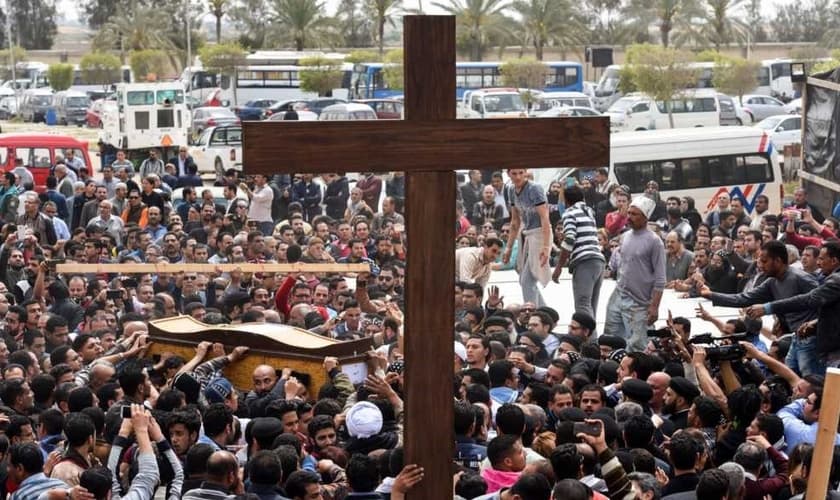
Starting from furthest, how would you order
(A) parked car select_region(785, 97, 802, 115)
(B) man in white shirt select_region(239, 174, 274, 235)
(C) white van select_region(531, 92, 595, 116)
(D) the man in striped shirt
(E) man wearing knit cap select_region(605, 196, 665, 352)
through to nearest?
(A) parked car select_region(785, 97, 802, 115) < (C) white van select_region(531, 92, 595, 116) < (B) man in white shirt select_region(239, 174, 274, 235) < (D) the man in striped shirt < (E) man wearing knit cap select_region(605, 196, 665, 352)

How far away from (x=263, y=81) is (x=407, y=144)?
50.1m

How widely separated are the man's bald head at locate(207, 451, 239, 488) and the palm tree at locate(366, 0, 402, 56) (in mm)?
59202

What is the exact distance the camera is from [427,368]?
5906 mm

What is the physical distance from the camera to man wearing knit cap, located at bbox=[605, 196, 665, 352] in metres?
11.9

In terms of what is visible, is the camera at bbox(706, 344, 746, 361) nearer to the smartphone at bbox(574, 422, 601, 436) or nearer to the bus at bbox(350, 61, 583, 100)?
the smartphone at bbox(574, 422, 601, 436)

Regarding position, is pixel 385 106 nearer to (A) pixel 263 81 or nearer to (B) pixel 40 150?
A: (A) pixel 263 81

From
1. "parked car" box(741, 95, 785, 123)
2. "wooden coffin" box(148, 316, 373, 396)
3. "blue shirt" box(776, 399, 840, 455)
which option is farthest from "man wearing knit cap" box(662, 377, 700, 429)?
"parked car" box(741, 95, 785, 123)

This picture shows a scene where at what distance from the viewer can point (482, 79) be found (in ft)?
172

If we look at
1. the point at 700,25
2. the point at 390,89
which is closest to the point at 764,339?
the point at 390,89

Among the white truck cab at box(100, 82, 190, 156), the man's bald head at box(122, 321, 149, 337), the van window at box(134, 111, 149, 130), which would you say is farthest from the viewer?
the van window at box(134, 111, 149, 130)

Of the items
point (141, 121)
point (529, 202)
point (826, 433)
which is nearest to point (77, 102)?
point (141, 121)

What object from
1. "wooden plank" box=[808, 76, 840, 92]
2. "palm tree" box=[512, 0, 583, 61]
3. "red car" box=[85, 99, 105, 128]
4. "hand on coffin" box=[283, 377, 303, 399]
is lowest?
"hand on coffin" box=[283, 377, 303, 399]

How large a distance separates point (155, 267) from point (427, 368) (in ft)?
30.0

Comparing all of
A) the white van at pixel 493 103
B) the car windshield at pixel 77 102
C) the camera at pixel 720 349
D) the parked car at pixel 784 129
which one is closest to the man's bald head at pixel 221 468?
the camera at pixel 720 349
